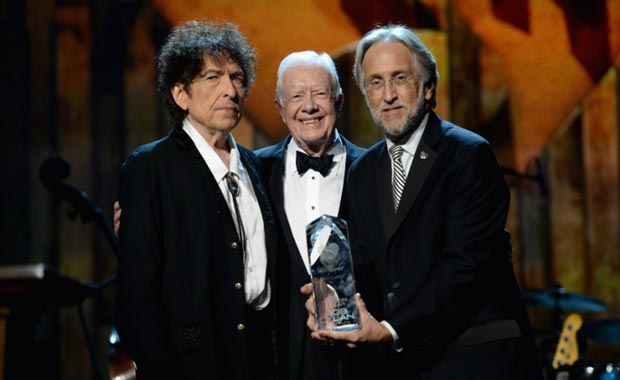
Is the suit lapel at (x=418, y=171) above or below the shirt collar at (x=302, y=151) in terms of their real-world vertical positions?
below

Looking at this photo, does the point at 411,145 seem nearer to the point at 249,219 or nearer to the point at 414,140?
the point at 414,140

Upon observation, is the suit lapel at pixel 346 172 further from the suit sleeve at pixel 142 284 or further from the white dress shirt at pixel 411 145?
the suit sleeve at pixel 142 284

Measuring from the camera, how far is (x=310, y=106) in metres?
3.07

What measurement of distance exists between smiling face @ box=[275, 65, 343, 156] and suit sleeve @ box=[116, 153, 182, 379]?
0.82 meters

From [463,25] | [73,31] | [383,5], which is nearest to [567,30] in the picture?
[463,25]

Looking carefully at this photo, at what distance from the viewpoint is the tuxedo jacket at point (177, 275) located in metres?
2.30

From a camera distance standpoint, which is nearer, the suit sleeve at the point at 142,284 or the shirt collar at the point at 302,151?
the suit sleeve at the point at 142,284

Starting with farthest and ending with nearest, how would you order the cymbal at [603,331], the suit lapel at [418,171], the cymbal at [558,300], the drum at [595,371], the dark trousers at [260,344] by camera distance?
the cymbal at [558,300]
the cymbal at [603,331]
the drum at [595,371]
the dark trousers at [260,344]
the suit lapel at [418,171]

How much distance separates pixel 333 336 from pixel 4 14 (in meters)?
3.41

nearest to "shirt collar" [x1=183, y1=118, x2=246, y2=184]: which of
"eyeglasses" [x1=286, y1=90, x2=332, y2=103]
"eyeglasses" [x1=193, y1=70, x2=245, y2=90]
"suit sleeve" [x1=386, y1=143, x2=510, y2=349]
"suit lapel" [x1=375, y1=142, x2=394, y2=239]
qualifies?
"eyeglasses" [x1=193, y1=70, x2=245, y2=90]

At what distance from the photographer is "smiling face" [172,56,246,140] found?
8.47ft

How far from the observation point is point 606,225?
4.75 meters

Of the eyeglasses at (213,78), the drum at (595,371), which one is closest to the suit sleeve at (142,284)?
the eyeglasses at (213,78)

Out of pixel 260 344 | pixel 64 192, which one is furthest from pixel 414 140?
pixel 64 192
